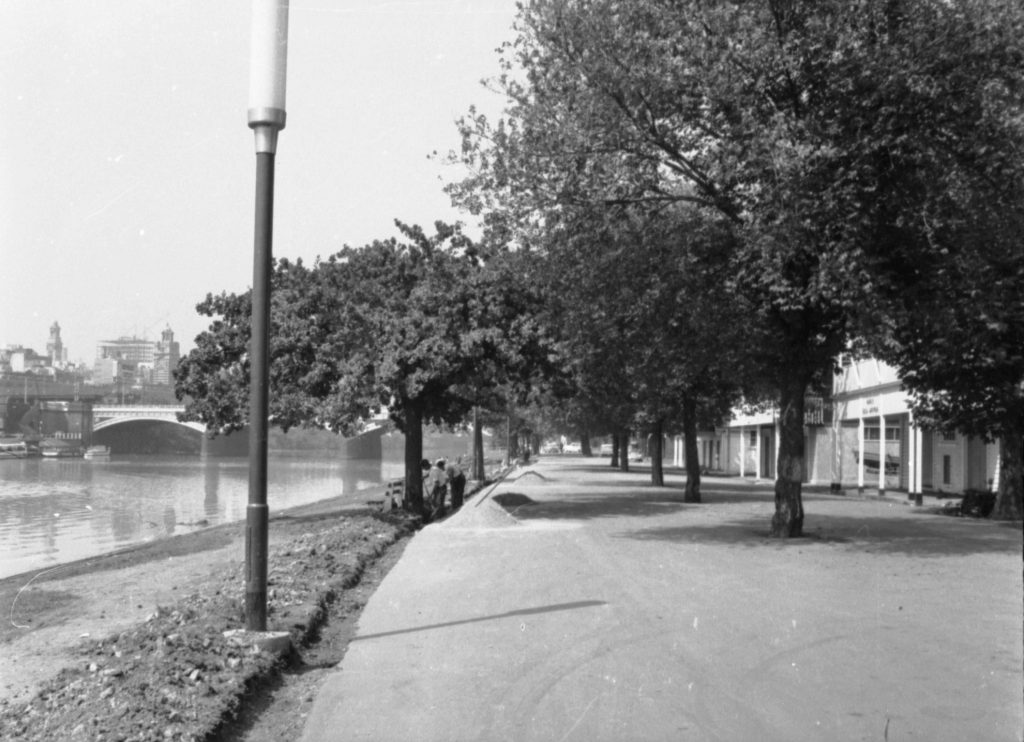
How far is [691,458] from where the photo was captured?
1250 inches

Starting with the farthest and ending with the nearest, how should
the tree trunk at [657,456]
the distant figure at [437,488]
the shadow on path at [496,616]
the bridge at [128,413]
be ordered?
the bridge at [128,413] → the tree trunk at [657,456] → the distant figure at [437,488] → the shadow on path at [496,616]

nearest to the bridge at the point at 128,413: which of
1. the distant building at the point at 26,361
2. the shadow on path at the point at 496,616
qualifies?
the distant building at the point at 26,361

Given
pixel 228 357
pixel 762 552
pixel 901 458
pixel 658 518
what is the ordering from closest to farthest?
1. pixel 762 552
2. pixel 658 518
3. pixel 228 357
4. pixel 901 458

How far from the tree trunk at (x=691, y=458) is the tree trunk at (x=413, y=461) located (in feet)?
28.3

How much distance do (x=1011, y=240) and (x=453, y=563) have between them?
326 inches

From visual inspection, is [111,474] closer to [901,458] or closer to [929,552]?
[901,458]

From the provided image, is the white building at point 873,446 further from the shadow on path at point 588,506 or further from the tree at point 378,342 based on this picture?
the tree at point 378,342

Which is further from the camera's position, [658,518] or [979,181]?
[658,518]

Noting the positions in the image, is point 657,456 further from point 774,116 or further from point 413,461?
point 774,116

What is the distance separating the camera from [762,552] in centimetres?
1512

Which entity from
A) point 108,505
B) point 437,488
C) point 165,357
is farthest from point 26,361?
point 437,488

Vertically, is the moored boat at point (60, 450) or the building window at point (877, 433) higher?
the building window at point (877, 433)

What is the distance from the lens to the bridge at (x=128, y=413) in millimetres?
77812

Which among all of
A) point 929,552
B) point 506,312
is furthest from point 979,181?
point 506,312
